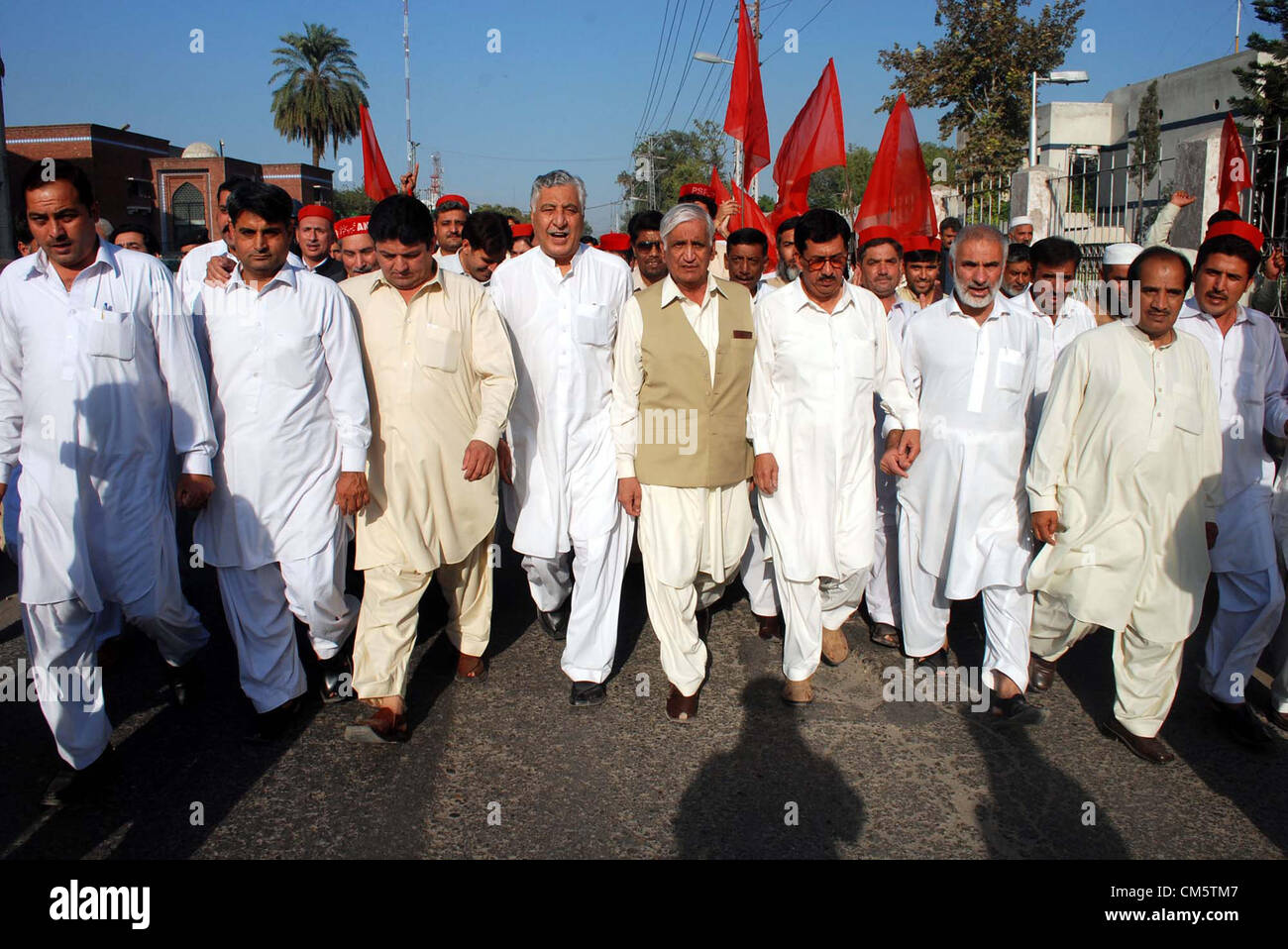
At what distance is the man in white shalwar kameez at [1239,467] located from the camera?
3.94m

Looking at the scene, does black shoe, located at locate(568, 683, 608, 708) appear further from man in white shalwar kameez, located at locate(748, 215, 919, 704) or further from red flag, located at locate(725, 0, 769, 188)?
red flag, located at locate(725, 0, 769, 188)

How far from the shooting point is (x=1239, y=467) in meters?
4.15

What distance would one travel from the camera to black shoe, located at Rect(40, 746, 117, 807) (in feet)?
10.8

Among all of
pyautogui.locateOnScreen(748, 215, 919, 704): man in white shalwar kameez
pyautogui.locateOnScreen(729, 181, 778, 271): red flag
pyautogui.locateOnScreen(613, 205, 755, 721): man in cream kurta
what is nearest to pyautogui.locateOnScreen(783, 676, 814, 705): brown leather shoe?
pyautogui.locateOnScreen(748, 215, 919, 704): man in white shalwar kameez

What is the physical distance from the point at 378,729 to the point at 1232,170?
20.5 feet

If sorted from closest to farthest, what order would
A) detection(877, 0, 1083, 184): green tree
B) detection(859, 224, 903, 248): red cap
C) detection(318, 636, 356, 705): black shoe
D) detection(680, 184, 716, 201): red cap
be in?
detection(318, 636, 356, 705): black shoe < detection(859, 224, 903, 248): red cap < detection(680, 184, 716, 201): red cap < detection(877, 0, 1083, 184): green tree

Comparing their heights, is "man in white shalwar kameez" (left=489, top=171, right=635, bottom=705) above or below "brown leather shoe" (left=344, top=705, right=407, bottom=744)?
above

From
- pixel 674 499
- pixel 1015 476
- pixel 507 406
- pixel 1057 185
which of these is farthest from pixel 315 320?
pixel 1057 185

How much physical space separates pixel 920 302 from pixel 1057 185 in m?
5.47

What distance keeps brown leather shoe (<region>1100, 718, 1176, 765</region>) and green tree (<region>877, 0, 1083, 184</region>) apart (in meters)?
15.0

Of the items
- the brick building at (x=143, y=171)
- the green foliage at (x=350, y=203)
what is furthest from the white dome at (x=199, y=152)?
the green foliage at (x=350, y=203)

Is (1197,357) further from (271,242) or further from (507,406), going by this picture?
(271,242)

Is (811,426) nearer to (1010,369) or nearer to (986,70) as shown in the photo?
(1010,369)

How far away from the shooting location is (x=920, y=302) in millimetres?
5797
